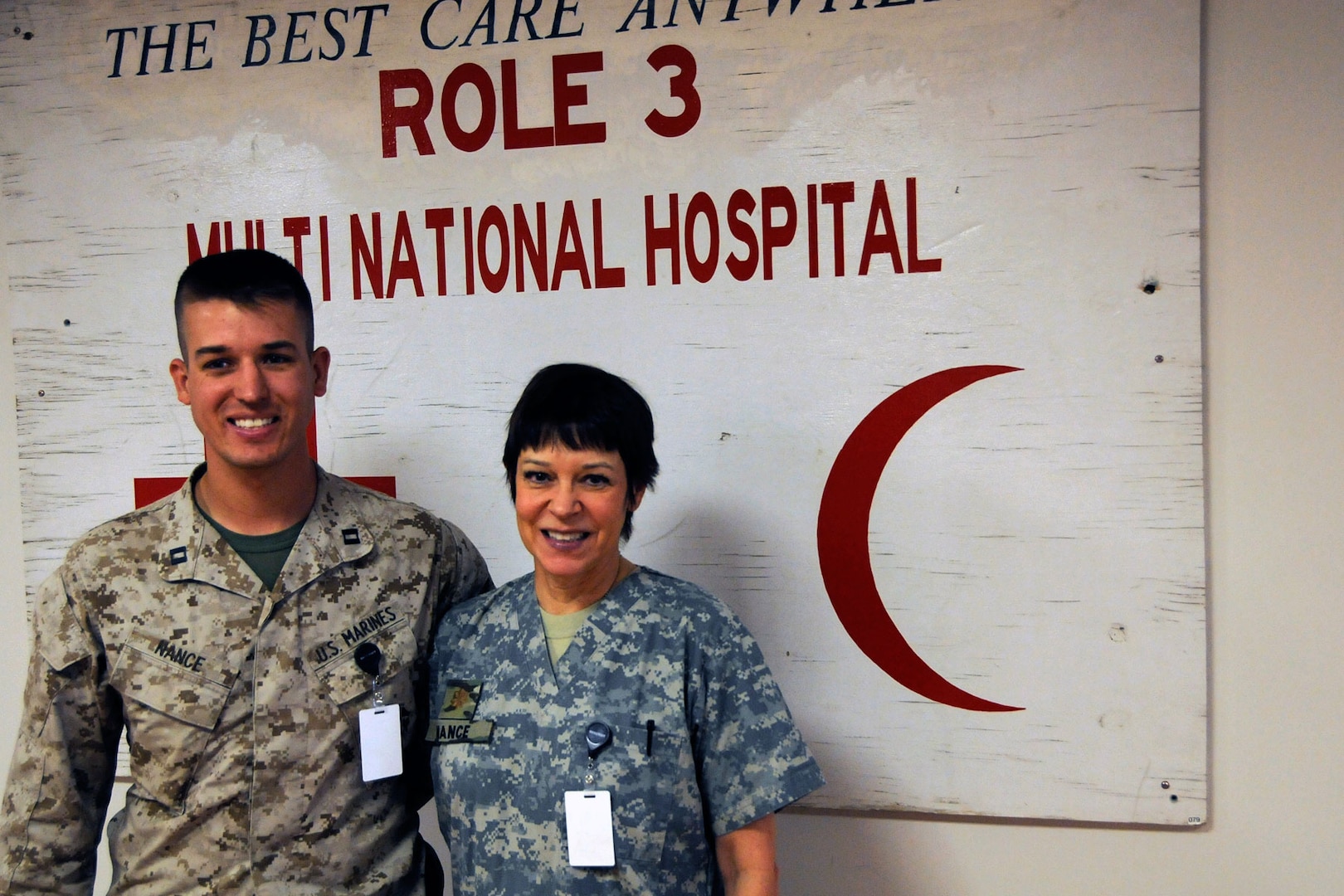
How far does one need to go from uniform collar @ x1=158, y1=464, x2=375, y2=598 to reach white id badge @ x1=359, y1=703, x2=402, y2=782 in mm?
194

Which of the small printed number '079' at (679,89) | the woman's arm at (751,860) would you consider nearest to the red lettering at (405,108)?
the small printed number '079' at (679,89)

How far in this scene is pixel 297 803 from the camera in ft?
4.42

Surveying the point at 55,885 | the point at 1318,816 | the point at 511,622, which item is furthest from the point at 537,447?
the point at 1318,816

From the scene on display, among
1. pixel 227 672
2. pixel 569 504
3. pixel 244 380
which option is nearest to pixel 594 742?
pixel 569 504

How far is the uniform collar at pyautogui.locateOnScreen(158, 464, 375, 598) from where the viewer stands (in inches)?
54.3

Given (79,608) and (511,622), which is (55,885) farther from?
(511,622)

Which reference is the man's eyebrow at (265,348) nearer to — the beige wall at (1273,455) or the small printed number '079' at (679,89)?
the small printed number '079' at (679,89)

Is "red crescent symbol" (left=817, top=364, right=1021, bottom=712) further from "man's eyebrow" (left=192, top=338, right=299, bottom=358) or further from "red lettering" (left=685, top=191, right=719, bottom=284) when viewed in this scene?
"man's eyebrow" (left=192, top=338, right=299, bottom=358)

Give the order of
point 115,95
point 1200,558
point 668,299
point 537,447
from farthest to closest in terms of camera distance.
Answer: point 115,95 < point 668,299 < point 1200,558 < point 537,447

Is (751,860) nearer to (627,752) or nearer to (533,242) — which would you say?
(627,752)

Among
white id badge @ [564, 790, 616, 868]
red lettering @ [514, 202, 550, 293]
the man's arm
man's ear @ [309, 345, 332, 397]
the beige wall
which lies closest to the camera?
white id badge @ [564, 790, 616, 868]

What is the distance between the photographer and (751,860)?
49.7 inches

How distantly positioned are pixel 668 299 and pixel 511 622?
68 cm

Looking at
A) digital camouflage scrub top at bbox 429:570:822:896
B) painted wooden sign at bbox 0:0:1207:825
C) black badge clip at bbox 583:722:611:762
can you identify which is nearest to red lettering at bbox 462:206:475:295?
painted wooden sign at bbox 0:0:1207:825
